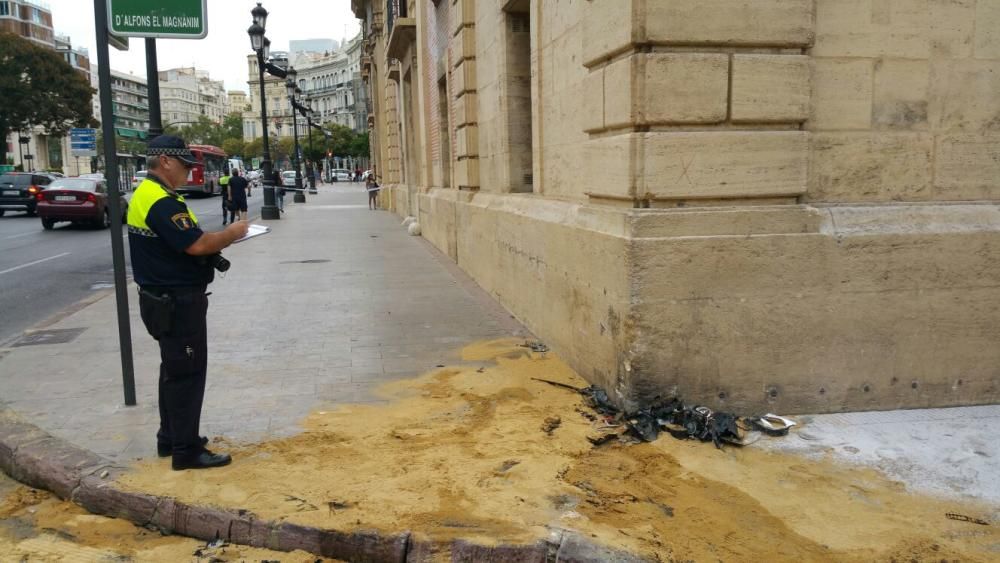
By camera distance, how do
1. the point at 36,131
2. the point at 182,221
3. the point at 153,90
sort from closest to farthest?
the point at 182,221 < the point at 153,90 < the point at 36,131

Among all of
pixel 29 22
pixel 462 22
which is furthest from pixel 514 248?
pixel 29 22

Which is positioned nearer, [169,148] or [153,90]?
[169,148]

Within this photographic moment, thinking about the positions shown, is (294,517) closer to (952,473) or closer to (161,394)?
(161,394)

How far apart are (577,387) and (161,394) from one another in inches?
111

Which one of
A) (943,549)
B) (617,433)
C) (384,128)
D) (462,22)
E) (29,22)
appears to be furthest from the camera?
(29,22)

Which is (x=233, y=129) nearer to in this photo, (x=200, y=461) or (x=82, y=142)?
(x=82, y=142)

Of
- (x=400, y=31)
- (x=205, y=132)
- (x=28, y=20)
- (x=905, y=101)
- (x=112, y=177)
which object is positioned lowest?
(x=112, y=177)

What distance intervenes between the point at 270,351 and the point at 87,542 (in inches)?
134

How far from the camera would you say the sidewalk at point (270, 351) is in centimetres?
525

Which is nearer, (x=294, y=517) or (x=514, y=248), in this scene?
(x=294, y=517)

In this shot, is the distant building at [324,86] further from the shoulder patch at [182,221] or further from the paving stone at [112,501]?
the paving stone at [112,501]

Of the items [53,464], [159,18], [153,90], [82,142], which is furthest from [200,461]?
[82,142]

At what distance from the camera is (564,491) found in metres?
4.02

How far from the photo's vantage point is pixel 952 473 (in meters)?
4.19
